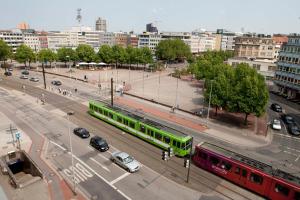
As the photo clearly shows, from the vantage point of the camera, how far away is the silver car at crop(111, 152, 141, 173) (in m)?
27.8

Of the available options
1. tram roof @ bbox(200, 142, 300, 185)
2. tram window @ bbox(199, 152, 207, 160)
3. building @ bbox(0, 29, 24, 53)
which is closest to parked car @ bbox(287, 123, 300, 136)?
tram roof @ bbox(200, 142, 300, 185)

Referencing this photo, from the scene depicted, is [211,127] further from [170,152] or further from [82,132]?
[82,132]

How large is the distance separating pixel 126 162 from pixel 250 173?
49.5 ft

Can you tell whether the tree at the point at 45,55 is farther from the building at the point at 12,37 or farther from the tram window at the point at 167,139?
the tram window at the point at 167,139

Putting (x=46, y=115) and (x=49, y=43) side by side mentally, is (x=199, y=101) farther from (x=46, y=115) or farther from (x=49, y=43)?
(x=49, y=43)

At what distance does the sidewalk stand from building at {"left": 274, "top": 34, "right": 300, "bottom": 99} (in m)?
31.6

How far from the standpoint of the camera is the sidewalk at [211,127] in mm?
38844

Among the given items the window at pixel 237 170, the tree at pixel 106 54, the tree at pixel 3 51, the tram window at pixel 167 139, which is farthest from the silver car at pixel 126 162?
the tree at pixel 3 51

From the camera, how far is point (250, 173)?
24094mm

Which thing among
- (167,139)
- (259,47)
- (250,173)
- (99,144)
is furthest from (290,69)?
(99,144)

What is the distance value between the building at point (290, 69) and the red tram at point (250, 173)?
56405 millimetres

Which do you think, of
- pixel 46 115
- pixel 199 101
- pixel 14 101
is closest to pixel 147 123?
pixel 46 115

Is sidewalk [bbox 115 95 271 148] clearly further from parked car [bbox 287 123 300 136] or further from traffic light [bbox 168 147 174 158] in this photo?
traffic light [bbox 168 147 174 158]

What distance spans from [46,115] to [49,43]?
530 feet
